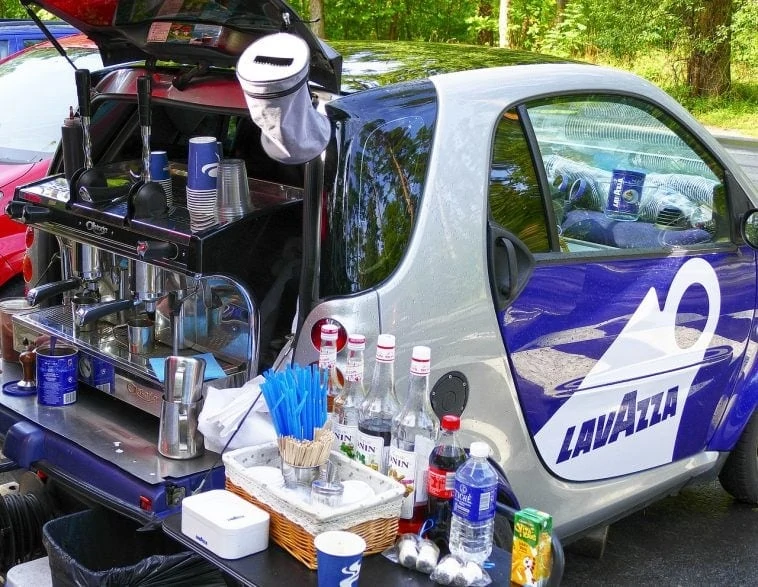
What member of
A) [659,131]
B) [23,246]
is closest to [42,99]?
[23,246]

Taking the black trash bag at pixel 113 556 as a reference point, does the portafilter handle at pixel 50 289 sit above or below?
above

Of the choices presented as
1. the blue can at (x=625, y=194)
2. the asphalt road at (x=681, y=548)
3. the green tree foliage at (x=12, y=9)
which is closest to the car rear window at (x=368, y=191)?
the blue can at (x=625, y=194)

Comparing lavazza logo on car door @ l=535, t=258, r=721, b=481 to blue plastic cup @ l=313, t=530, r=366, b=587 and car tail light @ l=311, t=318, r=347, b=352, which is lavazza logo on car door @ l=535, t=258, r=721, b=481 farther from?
blue plastic cup @ l=313, t=530, r=366, b=587

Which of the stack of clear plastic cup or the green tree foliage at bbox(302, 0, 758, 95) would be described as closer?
the stack of clear plastic cup

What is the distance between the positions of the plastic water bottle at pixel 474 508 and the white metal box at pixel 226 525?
44 cm

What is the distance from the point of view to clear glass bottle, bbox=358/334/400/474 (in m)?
2.42

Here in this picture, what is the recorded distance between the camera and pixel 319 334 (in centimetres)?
267

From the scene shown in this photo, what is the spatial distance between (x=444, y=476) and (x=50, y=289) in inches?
65.9

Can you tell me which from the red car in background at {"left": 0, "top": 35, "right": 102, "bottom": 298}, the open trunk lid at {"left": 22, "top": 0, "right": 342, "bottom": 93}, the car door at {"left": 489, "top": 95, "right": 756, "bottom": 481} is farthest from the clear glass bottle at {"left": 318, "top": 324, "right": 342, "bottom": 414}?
the red car in background at {"left": 0, "top": 35, "right": 102, "bottom": 298}

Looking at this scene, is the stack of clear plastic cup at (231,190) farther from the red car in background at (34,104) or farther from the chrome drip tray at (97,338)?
the red car in background at (34,104)

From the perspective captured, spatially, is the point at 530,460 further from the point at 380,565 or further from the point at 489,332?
the point at 380,565

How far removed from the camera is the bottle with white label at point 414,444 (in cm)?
236

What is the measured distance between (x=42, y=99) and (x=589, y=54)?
21.0 meters

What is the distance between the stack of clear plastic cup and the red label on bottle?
3.22 ft
